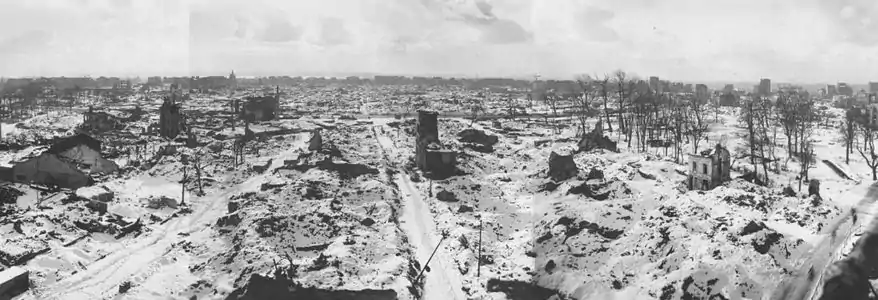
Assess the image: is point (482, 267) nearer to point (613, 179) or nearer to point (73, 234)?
point (613, 179)

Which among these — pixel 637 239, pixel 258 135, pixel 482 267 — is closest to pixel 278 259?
pixel 482 267

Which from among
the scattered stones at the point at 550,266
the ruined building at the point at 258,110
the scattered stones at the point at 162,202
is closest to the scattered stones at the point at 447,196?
the scattered stones at the point at 550,266

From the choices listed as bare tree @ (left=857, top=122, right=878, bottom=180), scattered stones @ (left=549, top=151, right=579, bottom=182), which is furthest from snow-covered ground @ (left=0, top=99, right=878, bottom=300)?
bare tree @ (left=857, top=122, right=878, bottom=180)

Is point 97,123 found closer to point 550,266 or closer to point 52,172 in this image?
point 52,172

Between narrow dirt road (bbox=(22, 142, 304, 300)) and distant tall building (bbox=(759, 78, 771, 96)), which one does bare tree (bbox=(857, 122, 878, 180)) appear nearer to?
narrow dirt road (bbox=(22, 142, 304, 300))

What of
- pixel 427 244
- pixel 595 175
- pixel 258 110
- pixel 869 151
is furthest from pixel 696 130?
pixel 258 110

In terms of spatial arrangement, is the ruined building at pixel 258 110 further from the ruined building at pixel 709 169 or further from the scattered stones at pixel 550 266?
the scattered stones at pixel 550 266
